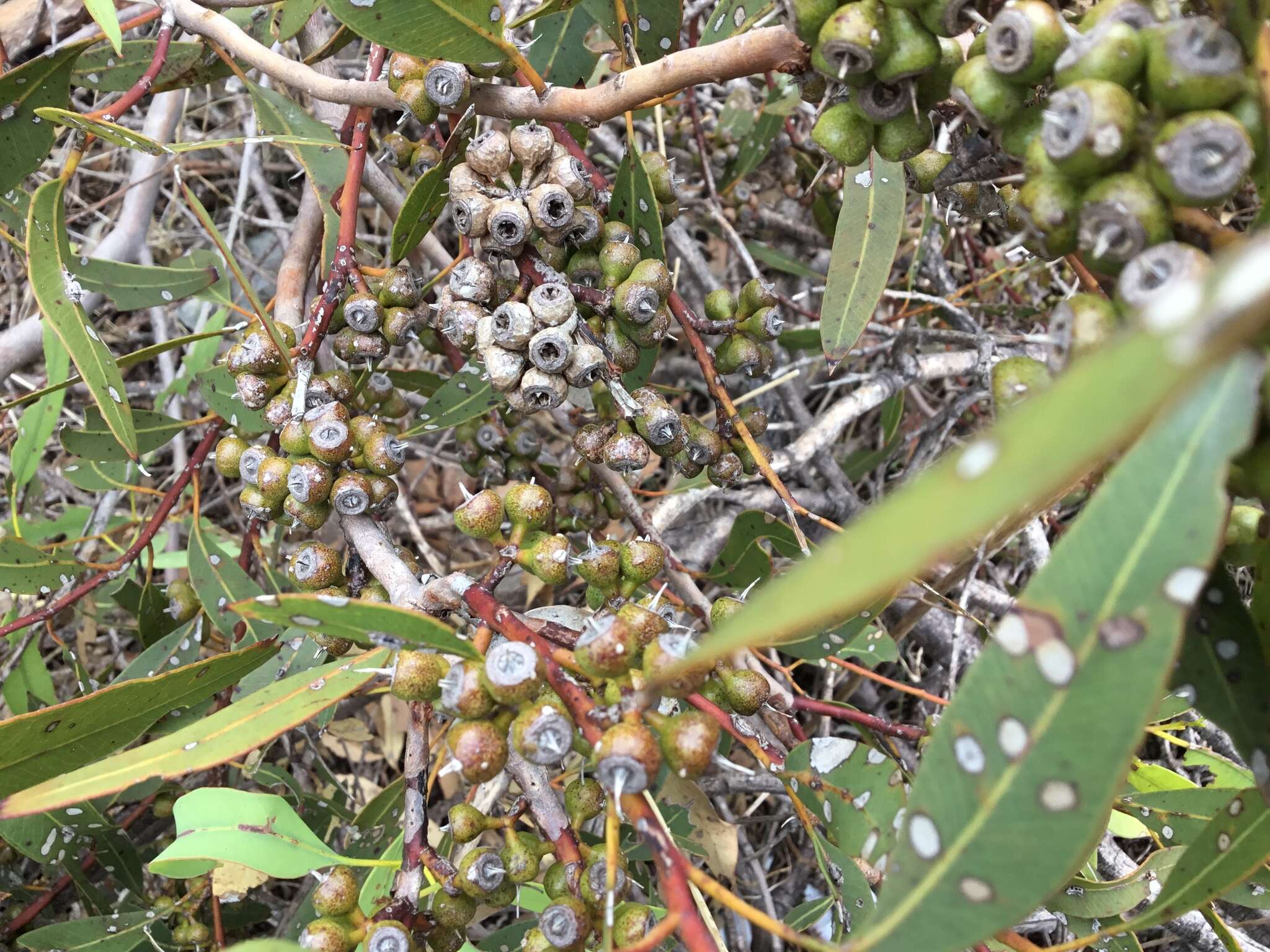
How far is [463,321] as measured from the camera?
1225 millimetres

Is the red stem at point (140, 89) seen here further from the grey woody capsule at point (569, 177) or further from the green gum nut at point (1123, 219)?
the green gum nut at point (1123, 219)

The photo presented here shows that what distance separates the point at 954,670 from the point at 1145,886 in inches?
26.7

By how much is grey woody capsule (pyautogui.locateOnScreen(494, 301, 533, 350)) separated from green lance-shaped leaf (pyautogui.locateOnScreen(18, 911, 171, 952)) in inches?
48.8

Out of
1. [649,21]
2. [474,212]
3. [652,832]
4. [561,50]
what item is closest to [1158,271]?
[652,832]

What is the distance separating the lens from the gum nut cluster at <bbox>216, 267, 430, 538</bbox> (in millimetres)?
1177

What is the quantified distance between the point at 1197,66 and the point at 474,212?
81 cm

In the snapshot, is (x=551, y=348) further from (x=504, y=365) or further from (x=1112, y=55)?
(x=1112, y=55)

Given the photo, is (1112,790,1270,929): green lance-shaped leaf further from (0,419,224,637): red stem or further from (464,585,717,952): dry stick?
(0,419,224,637): red stem

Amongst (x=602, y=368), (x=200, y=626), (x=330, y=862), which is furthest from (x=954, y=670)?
A: (x=200, y=626)

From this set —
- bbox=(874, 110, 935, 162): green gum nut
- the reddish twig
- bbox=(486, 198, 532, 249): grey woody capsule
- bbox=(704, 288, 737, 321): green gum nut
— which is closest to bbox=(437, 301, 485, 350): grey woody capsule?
bbox=(486, 198, 532, 249): grey woody capsule

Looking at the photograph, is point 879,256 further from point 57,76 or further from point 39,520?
point 39,520

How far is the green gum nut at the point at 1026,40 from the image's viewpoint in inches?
28.5

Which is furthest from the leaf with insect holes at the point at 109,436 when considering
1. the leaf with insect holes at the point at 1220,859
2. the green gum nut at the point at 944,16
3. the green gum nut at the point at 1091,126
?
the leaf with insect holes at the point at 1220,859

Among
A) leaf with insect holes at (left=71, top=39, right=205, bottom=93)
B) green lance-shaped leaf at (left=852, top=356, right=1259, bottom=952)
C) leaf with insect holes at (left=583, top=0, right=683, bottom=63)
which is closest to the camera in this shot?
green lance-shaped leaf at (left=852, top=356, right=1259, bottom=952)
